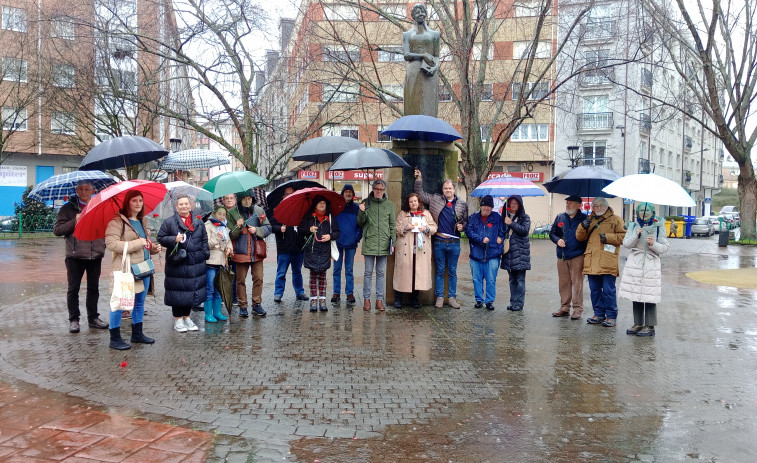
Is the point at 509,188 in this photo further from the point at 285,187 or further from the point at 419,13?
the point at 285,187

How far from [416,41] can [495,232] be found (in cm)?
339

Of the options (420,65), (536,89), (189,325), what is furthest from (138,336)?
(536,89)

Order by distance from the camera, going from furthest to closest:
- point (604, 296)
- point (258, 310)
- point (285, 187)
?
point (285, 187), point (258, 310), point (604, 296)

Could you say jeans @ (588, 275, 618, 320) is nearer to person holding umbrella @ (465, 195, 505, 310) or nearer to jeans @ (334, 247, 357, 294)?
person holding umbrella @ (465, 195, 505, 310)

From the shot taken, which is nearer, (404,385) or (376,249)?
(404,385)

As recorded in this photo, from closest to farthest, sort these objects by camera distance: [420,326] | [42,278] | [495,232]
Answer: [420,326], [495,232], [42,278]

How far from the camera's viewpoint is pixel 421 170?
10.1 metres

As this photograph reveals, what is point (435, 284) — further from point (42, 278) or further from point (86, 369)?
point (42, 278)

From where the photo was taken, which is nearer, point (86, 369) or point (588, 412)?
point (588, 412)

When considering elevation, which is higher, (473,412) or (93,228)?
(93,228)

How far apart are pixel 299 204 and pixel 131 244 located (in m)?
2.96

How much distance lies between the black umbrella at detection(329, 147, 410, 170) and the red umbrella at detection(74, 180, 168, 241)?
8.36ft

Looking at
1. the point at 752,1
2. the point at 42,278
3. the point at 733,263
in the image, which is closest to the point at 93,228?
the point at 42,278

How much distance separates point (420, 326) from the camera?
28.1ft
